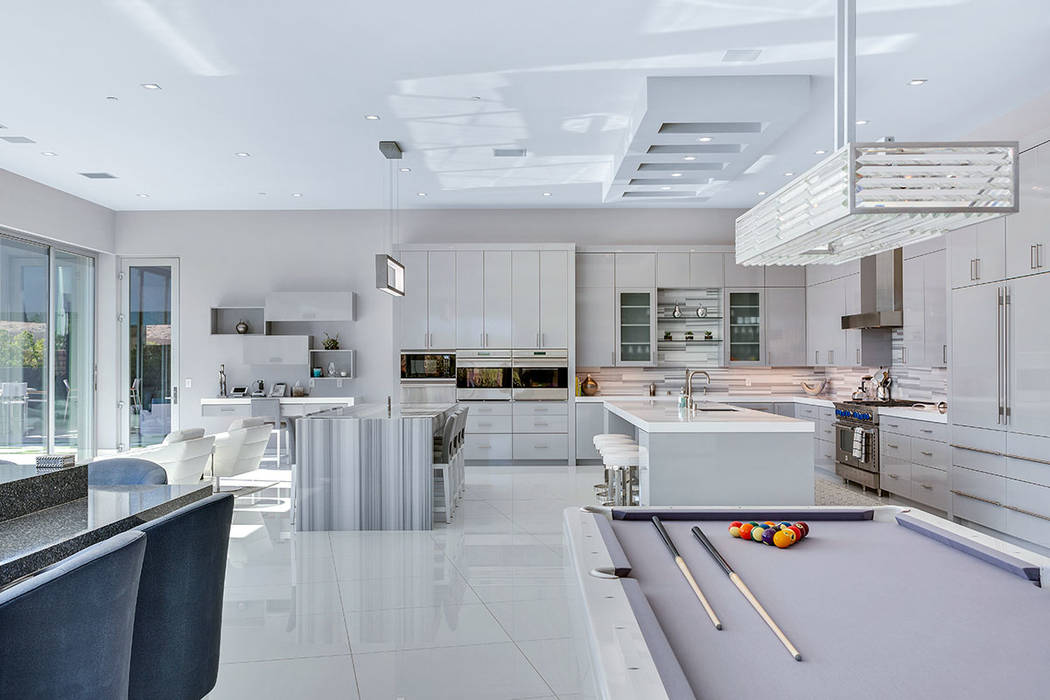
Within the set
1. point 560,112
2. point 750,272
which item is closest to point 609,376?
point 750,272

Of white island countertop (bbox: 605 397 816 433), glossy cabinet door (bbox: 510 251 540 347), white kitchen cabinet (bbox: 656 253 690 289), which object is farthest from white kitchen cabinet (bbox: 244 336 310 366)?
white island countertop (bbox: 605 397 816 433)

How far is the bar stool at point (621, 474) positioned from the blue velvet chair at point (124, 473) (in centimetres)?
318

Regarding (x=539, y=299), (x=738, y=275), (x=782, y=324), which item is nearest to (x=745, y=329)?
(x=782, y=324)

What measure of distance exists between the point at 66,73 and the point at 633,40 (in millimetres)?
3625

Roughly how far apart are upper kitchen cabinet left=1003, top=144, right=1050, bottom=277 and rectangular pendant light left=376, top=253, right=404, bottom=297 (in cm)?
442

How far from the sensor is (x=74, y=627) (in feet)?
4.78

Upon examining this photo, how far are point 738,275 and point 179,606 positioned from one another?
296 inches

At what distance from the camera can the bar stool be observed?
17.0ft

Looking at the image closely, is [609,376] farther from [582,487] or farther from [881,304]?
[881,304]

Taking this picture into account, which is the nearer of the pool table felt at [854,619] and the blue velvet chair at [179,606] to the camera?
the pool table felt at [854,619]

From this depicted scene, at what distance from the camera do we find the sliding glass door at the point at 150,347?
29.1 feet

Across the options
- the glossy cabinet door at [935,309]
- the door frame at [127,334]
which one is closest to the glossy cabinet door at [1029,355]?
the glossy cabinet door at [935,309]

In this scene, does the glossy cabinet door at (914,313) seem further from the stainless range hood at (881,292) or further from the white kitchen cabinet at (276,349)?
the white kitchen cabinet at (276,349)

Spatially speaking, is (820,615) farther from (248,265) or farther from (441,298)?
(248,265)
